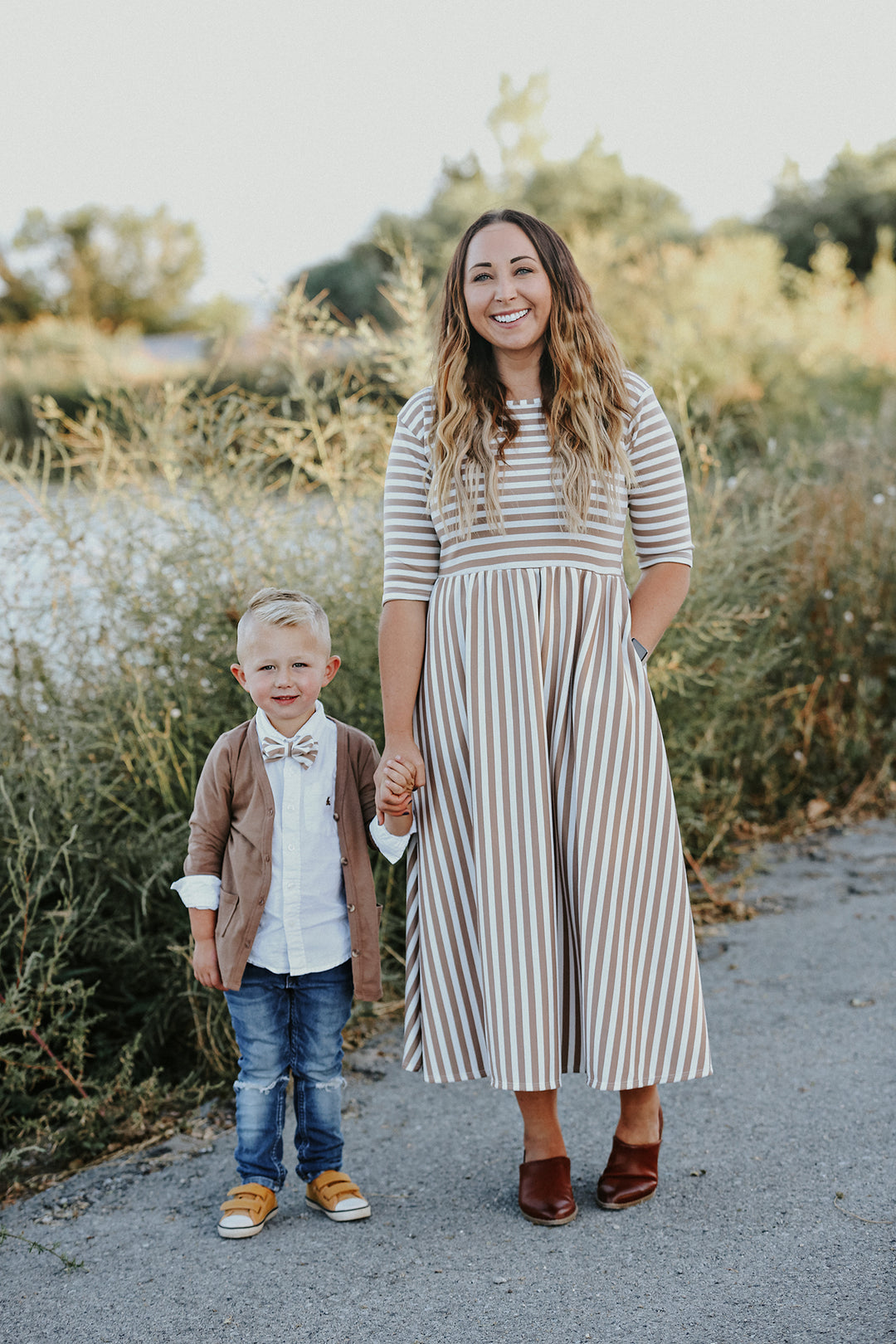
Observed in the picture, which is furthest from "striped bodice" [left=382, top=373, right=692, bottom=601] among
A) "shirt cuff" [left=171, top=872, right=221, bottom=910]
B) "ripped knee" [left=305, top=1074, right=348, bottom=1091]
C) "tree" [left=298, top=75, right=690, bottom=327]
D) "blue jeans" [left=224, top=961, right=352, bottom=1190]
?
"tree" [left=298, top=75, right=690, bottom=327]

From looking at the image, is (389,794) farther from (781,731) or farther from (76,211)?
(76,211)

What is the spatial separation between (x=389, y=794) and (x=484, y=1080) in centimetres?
115

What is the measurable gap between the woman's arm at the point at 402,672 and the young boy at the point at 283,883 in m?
0.10

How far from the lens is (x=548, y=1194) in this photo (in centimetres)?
211

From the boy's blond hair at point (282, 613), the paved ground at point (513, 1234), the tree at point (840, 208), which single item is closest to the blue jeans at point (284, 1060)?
the paved ground at point (513, 1234)

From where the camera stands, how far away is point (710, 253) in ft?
44.9

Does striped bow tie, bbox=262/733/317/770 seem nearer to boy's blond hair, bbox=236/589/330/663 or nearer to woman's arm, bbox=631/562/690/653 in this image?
boy's blond hair, bbox=236/589/330/663

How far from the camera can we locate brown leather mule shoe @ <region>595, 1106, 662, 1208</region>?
214cm

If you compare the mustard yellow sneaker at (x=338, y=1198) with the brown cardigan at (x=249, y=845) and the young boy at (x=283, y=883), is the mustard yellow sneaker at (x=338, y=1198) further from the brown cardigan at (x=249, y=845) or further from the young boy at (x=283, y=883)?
the brown cardigan at (x=249, y=845)

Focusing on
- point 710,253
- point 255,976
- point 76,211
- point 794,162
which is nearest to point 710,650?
point 255,976

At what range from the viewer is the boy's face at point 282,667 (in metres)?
2.07

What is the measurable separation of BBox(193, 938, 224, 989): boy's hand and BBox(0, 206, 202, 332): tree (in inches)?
1308

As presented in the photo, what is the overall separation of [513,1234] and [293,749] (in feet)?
3.20

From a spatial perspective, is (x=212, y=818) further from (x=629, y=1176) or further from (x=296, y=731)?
(x=629, y=1176)
